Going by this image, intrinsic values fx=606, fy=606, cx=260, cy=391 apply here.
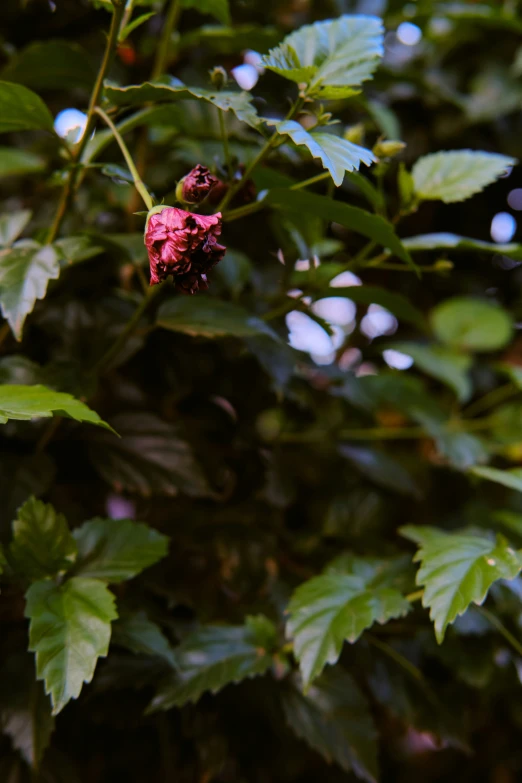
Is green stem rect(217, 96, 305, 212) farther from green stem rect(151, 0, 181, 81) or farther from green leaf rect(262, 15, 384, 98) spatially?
green stem rect(151, 0, 181, 81)

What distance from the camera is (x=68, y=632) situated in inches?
19.0

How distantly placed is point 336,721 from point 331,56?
67cm

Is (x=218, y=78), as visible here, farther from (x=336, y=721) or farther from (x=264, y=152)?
(x=336, y=721)

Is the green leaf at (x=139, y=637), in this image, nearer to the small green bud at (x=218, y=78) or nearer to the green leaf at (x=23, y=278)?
the green leaf at (x=23, y=278)

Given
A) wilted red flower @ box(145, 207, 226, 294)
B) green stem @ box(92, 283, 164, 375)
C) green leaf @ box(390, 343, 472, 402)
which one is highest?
wilted red flower @ box(145, 207, 226, 294)

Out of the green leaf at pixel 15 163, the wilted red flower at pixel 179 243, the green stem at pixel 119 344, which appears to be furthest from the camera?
the green leaf at pixel 15 163

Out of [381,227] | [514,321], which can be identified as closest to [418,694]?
[381,227]

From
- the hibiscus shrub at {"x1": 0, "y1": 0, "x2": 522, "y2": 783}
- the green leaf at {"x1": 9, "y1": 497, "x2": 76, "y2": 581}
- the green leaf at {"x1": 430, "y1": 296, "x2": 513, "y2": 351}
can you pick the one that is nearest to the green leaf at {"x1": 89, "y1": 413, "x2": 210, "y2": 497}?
the hibiscus shrub at {"x1": 0, "y1": 0, "x2": 522, "y2": 783}

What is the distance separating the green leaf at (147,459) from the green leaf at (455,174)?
0.39 m

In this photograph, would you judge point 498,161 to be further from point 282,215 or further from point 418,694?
point 418,694

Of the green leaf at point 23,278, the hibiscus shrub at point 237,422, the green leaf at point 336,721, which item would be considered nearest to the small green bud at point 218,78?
the hibiscus shrub at point 237,422

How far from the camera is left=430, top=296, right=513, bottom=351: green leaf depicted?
104 cm

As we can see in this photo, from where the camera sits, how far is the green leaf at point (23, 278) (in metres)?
0.52

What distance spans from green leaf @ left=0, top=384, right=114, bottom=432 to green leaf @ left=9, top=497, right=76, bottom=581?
11 centimetres
